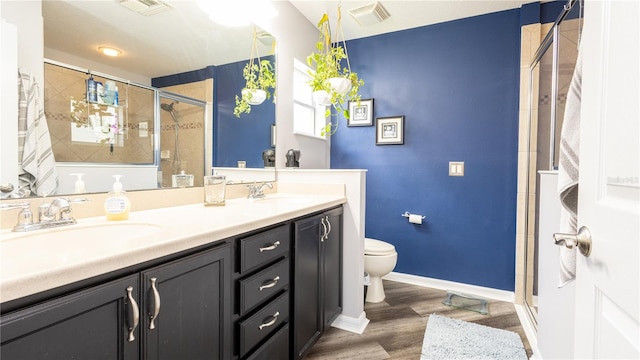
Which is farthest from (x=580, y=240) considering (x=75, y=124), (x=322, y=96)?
(x=322, y=96)

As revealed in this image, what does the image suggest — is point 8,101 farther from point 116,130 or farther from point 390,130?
point 390,130

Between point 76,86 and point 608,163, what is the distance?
161 centimetres

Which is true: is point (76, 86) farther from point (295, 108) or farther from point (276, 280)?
point (295, 108)

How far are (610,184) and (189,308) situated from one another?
1.05m

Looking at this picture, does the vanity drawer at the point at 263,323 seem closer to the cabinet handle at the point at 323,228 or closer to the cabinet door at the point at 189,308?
the cabinet door at the point at 189,308

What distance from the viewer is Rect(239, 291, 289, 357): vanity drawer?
1102 mm

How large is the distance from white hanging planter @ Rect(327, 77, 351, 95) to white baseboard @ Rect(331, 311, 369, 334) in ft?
5.40

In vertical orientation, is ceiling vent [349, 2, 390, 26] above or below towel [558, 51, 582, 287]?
above

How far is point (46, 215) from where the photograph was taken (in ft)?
3.22

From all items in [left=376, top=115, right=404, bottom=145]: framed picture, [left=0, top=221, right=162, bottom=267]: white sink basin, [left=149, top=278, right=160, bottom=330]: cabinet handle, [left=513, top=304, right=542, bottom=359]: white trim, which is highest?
[left=376, top=115, right=404, bottom=145]: framed picture

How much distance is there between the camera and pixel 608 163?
552 millimetres

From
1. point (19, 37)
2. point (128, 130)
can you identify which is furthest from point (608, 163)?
point (19, 37)

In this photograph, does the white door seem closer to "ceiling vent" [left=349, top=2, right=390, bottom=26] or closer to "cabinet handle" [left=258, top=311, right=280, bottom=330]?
"cabinet handle" [left=258, top=311, right=280, bottom=330]

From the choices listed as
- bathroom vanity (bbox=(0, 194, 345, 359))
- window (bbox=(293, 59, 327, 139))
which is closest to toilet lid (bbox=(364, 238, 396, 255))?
bathroom vanity (bbox=(0, 194, 345, 359))
